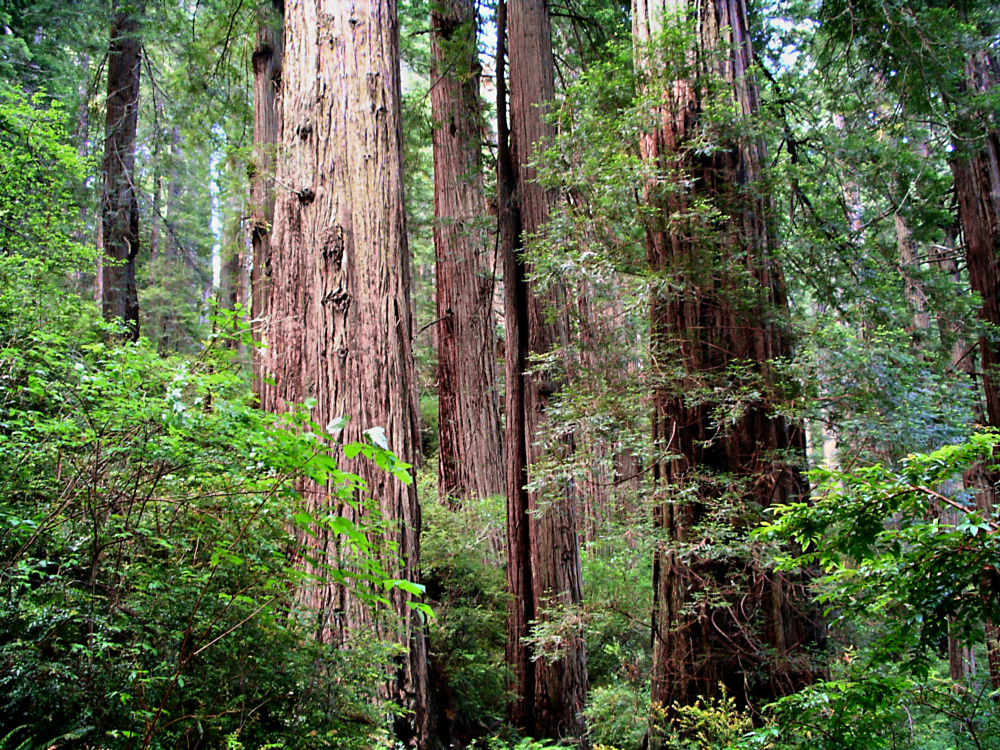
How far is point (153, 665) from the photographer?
225 cm

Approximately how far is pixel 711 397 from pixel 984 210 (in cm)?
693

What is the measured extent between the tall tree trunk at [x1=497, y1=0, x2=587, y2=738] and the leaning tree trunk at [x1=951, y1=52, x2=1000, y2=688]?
5604mm

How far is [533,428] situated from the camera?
6535mm

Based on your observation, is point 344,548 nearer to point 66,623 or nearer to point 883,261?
point 66,623

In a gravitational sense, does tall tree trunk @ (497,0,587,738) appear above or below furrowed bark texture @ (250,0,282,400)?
below

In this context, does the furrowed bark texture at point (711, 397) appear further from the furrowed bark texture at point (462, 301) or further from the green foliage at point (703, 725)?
the furrowed bark texture at point (462, 301)

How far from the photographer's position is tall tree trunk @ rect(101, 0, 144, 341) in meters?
11.5

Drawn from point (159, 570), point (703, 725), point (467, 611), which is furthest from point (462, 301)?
point (159, 570)

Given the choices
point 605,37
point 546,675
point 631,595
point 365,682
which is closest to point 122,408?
point 365,682

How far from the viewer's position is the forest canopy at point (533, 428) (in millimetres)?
2277

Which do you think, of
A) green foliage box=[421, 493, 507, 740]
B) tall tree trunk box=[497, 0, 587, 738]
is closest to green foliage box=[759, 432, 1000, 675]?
tall tree trunk box=[497, 0, 587, 738]

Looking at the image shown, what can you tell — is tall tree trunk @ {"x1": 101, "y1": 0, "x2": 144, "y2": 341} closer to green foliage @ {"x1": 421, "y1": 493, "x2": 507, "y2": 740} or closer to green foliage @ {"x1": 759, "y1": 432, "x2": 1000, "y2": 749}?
green foliage @ {"x1": 421, "y1": 493, "x2": 507, "y2": 740}

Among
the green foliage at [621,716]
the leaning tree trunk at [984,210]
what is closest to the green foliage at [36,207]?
the green foliage at [621,716]

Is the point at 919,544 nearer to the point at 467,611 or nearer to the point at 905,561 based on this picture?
the point at 905,561
